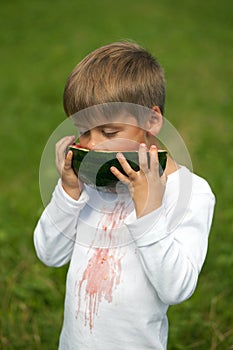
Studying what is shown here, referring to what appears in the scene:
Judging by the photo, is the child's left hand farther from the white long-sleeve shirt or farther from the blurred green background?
the blurred green background

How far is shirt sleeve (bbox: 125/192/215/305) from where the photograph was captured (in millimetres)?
1895

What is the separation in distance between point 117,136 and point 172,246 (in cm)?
39

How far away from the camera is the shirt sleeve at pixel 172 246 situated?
6.22ft

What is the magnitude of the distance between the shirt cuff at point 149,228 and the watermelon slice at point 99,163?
0.49ft

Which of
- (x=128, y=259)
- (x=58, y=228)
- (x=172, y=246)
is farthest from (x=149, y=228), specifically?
(x=58, y=228)

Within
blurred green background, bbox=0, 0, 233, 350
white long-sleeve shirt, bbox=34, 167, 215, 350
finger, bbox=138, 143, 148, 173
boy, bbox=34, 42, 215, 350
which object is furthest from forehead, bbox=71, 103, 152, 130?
blurred green background, bbox=0, 0, 233, 350

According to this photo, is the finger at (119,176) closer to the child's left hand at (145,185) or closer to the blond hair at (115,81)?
the child's left hand at (145,185)

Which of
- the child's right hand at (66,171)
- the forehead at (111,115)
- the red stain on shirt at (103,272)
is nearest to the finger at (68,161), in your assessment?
the child's right hand at (66,171)

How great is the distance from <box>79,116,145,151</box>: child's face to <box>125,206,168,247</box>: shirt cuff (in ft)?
0.76

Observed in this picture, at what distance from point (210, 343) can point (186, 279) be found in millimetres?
1256

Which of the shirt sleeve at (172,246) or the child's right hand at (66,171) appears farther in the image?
the child's right hand at (66,171)

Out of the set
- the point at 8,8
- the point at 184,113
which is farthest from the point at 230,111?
the point at 8,8

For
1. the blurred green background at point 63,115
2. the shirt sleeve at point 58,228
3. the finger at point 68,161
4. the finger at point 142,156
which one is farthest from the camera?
the blurred green background at point 63,115

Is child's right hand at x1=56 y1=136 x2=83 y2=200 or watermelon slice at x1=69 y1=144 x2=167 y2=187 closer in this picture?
watermelon slice at x1=69 y1=144 x2=167 y2=187
